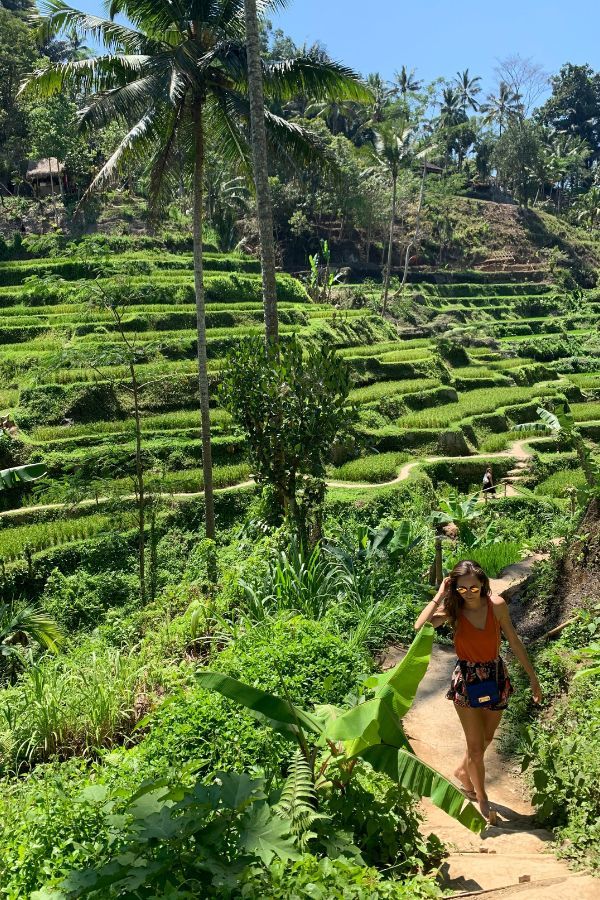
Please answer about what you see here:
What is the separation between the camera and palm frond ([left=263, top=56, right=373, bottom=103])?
1137 centimetres

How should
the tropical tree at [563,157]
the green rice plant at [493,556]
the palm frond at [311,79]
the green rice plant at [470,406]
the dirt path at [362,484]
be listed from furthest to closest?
the tropical tree at [563,157] < the green rice plant at [470,406] < the dirt path at [362,484] < the palm frond at [311,79] < the green rice plant at [493,556]

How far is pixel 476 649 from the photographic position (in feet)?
13.4

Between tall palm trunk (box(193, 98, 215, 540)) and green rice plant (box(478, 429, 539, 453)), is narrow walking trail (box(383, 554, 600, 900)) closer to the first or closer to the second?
tall palm trunk (box(193, 98, 215, 540))

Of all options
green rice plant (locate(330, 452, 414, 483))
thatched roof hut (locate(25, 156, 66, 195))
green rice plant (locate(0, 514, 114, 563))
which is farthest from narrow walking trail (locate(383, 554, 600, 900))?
thatched roof hut (locate(25, 156, 66, 195))

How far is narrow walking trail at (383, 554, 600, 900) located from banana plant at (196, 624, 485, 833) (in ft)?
0.70

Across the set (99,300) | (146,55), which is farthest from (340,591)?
(146,55)

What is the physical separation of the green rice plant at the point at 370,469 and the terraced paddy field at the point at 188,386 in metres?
0.05

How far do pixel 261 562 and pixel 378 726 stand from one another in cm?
324

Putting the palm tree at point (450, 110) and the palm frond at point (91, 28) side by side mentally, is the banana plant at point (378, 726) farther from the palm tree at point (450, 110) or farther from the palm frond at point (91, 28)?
the palm tree at point (450, 110)

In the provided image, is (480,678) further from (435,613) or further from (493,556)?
(493,556)

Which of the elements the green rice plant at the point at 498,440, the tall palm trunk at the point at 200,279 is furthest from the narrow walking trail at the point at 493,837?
the green rice plant at the point at 498,440

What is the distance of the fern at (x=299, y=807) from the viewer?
9.70ft

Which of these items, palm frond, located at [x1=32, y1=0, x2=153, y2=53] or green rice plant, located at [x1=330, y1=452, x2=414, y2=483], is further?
green rice plant, located at [x1=330, y1=452, x2=414, y2=483]

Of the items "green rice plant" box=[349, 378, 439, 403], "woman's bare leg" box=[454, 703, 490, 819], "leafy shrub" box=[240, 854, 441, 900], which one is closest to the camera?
"leafy shrub" box=[240, 854, 441, 900]
